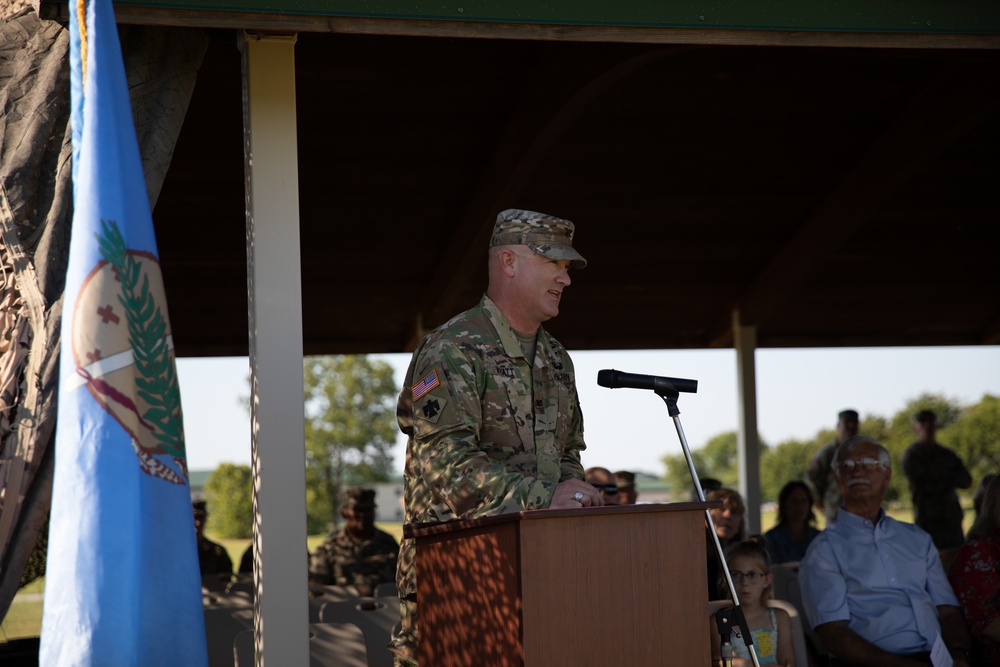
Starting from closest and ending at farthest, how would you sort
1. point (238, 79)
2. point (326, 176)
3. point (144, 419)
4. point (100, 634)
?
point (100, 634), point (144, 419), point (238, 79), point (326, 176)

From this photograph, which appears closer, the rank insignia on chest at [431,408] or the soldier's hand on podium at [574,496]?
the soldier's hand on podium at [574,496]

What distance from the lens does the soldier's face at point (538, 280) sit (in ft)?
12.5

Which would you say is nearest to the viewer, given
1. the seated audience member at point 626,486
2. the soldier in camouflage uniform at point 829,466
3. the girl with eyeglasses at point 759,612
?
the girl with eyeglasses at point 759,612

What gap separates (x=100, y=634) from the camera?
2.94m

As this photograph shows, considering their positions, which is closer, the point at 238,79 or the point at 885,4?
the point at 885,4

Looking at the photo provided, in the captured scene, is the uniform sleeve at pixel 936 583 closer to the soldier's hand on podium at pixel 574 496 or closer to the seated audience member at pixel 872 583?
the seated audience member at pixel 872 583

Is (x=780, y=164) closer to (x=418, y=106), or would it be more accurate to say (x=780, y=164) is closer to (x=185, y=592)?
(x=418, y=106)

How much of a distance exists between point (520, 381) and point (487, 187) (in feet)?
17.4

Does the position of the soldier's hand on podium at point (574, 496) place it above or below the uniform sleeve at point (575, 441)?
A: below

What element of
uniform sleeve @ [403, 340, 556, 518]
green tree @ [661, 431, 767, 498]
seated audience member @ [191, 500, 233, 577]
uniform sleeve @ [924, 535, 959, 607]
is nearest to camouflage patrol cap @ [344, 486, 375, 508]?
seated audience member @ [191, 500, 233, 577]

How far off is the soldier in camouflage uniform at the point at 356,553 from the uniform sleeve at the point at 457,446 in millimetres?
5688

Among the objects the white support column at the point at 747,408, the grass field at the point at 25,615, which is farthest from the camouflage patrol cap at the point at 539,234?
the white support column at the point at 747,408

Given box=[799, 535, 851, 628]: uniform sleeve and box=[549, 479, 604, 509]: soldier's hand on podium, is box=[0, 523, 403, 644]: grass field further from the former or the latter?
box=[549, 479, 604, 509]: soldier's hand on podium

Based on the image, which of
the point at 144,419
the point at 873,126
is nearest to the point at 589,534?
the point at 144,419
